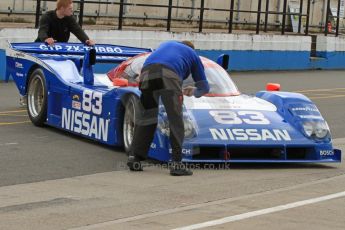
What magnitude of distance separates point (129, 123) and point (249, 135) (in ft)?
4.72

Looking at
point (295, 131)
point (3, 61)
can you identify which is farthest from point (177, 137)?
point (3, 61)

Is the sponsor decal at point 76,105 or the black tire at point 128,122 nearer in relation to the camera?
the black tire at point 128,122

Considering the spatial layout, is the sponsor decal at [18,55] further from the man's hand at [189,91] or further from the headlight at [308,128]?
the headlight at [308,128]

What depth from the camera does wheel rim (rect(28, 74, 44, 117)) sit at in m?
12.7

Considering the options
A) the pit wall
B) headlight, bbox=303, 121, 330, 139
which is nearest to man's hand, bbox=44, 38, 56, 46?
headlight, bbox=303, 121, 330, 139

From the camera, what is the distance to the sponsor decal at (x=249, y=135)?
32.1 ft

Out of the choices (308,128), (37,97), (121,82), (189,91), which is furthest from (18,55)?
(308,128)

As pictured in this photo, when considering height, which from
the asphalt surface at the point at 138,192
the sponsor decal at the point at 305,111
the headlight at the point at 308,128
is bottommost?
the asphalt surface at the point at 138,192

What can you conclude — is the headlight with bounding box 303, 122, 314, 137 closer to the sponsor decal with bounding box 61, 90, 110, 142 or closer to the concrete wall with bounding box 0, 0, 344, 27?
the sponsor decal with bounding box 61, 90, 110, 142

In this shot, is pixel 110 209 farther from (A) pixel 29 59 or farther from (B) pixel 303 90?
(B) pixel 303 90

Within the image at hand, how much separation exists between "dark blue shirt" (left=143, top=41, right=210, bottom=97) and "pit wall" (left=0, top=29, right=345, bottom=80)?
36.3ft

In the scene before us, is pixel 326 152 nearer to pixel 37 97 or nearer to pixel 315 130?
pixel 315 130

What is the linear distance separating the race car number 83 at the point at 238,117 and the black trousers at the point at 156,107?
711mm

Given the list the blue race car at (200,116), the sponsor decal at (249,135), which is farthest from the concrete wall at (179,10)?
the sponsor decal at (249,135)
